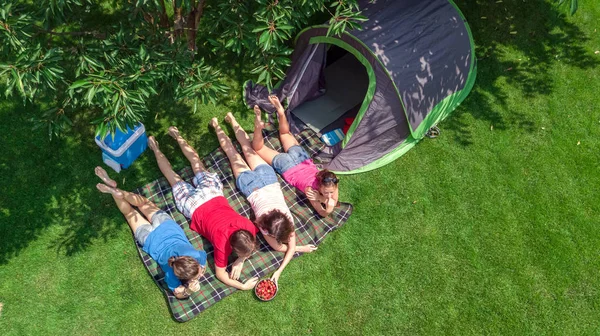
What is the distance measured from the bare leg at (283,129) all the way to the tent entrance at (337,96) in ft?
1.57

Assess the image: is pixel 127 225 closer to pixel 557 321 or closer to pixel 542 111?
pixel 557 321

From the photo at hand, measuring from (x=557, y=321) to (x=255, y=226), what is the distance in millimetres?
4163

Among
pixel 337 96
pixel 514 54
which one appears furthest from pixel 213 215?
pixel 514 54

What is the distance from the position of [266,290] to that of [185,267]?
1.19 meters

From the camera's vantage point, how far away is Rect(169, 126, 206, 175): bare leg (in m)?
6.25

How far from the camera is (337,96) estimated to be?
7277mm

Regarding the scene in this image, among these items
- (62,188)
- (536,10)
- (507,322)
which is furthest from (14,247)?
(536,10)

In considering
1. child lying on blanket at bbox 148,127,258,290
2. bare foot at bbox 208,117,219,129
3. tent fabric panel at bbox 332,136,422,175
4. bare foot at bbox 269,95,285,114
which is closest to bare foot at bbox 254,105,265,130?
bare foot at bbox 269,95,285,114

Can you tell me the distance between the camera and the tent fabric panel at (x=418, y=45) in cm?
591

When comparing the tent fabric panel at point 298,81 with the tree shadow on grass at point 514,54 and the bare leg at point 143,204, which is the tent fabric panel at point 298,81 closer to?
the bare leg at point 143,204

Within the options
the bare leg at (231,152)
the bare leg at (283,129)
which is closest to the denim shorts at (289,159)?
the bare leg at (283,129)

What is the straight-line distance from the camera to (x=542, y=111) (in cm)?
730

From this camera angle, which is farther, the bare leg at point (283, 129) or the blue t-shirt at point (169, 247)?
the bare leg at point (283, 129)

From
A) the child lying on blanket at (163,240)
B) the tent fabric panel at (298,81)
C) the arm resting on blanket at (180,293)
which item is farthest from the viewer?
the tent fabric panel at (298,81)
